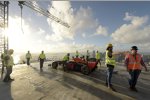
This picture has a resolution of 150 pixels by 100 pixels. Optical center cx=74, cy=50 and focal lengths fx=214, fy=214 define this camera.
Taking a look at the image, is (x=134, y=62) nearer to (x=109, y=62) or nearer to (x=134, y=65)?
(x=134, y=65)

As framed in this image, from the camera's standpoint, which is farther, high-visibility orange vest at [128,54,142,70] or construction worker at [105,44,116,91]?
construction worker at [105,44,116,91]

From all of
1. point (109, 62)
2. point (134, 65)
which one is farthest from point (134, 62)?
point (109, 62)

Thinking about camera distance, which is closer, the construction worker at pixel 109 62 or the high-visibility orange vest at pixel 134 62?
the high-visibility orange vest at pixel 134 62

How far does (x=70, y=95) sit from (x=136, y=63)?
3763mm

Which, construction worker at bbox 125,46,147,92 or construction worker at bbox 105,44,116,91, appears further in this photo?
construction worker at bbox 105,44,116,91

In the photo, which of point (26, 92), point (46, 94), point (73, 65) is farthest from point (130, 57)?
point (73, 65)

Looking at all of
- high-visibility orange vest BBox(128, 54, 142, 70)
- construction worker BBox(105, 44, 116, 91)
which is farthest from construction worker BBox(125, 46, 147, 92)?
construction worker BBox(105, 44, 116, 91)

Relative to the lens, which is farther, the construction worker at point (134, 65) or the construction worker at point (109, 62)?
the construction worker at point (109, 62)

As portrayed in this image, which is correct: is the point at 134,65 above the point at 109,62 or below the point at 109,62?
below

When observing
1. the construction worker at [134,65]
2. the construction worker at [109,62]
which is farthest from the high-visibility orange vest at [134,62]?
the construction worker at [109,62]

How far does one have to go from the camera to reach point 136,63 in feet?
33.5

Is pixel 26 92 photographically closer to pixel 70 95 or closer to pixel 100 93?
pixel 70 95

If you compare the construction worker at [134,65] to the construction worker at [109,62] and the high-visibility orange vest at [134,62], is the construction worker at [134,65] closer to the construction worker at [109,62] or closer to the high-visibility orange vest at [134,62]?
the high-visibility orange vest at [134,62]

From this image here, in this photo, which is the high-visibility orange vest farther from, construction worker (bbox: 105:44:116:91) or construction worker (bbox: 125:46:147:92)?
construction worker (bbox: 105:44:116:91)
